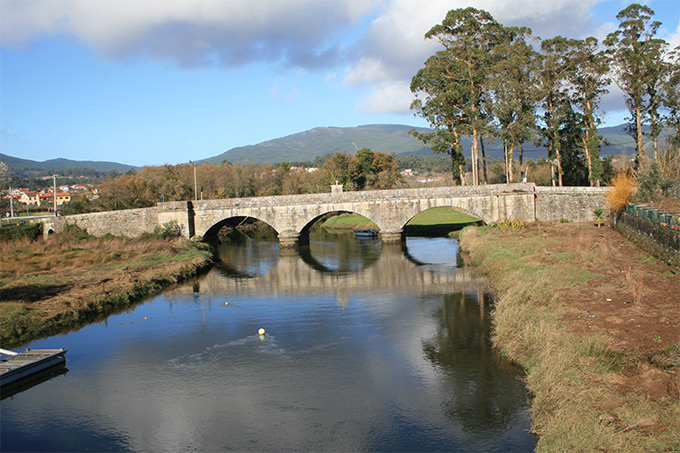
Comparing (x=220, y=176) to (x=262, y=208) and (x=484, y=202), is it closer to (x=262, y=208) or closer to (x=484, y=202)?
(x=262, y=208)

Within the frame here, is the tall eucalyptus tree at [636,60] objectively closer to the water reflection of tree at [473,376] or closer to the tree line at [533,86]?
the tree line at [533,86]

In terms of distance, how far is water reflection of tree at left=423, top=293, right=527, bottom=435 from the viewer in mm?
11828

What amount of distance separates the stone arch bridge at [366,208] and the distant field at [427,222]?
27.7ft

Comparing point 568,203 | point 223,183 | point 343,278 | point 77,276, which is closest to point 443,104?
point 568,203

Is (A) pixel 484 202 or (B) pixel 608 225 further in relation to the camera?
(A) pixel 484 202

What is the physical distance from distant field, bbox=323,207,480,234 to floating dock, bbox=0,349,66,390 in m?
37.4

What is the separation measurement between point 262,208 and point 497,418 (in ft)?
110

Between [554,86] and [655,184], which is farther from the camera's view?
[554,86]

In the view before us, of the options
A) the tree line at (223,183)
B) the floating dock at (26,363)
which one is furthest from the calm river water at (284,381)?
the tree line at (223,183)

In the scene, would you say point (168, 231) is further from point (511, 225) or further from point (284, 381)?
point (284, 381)

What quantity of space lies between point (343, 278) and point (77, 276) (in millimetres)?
13552

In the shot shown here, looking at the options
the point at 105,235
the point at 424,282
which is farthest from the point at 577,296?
the point at 105,235

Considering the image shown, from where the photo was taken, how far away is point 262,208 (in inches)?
1708

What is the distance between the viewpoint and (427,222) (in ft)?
178
